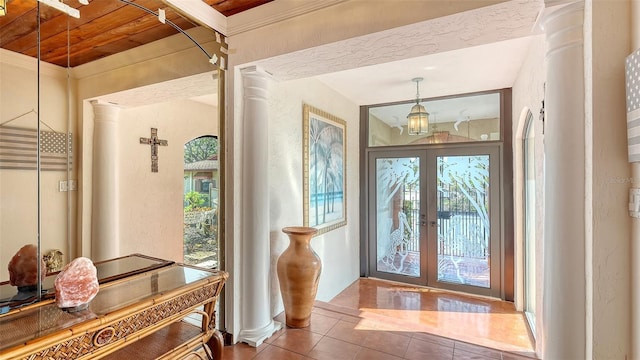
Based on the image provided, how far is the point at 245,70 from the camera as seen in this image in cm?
236

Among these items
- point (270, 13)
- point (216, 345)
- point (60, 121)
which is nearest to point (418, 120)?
point (270, 13)

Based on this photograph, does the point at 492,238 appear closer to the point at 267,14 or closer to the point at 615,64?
the point at 615,64

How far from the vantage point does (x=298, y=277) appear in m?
2.61

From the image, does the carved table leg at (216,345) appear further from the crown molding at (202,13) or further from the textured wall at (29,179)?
the crown molding at (202,13)

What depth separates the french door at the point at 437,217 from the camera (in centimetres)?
410

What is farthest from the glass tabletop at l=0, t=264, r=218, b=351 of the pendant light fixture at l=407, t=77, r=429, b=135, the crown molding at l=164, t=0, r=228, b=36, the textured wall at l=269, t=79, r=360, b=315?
the pendant light fixture at l=407, t=77, r=429, b=135

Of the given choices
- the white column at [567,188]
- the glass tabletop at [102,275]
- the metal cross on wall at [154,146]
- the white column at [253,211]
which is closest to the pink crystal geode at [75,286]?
the glass tabletop at [102,275]

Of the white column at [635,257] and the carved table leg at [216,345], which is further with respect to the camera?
the carved table leg at [216,345]

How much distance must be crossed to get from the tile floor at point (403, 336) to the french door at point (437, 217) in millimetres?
621

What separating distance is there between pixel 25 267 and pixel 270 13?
6.72 feet

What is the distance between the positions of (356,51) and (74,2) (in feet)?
5.41

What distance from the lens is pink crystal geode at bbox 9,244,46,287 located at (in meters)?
1.29

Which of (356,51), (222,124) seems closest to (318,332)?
(222,124)

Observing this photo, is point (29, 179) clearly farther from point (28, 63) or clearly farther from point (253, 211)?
point (253, 211)
